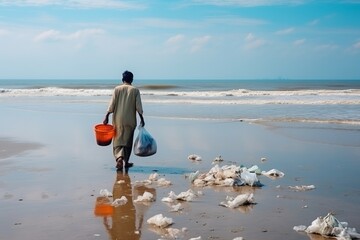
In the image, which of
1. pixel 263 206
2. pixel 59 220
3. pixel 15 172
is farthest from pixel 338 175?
pixel 15 172

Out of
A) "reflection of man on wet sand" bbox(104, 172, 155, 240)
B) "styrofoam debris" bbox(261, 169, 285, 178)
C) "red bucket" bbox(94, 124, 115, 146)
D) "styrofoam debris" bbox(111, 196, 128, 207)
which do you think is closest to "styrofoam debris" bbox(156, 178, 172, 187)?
"reflection of man on wet sand" bbox(104, 172, 155, 240)

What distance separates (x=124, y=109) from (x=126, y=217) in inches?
132

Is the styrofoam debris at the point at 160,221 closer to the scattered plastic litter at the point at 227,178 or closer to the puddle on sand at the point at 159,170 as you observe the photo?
the scattered plastic litter at the point at 227,178

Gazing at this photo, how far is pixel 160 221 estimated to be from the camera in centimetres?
520

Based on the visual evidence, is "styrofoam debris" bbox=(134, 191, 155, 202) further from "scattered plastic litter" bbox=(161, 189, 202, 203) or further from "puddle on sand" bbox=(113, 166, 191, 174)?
"puddle on sand" bbox=(113, 166, 191, 174)

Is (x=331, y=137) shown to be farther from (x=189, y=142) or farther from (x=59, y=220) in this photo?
(x=59, y=220)

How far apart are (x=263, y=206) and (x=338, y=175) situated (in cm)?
250

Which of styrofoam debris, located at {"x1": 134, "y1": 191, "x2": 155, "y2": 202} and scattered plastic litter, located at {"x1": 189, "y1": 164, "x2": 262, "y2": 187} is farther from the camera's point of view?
scattered plastic litter, located at {"x1": 189, "y1": 164, "x2": 262, "y2": 187}

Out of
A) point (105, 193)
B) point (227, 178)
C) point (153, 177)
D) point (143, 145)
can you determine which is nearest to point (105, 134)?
point (143, 145)

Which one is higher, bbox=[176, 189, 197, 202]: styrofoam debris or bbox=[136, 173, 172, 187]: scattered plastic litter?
bbox=[176, 189, 197, 202]: styrofoam debris

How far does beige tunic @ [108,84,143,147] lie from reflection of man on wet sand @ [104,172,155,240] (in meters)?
1.50

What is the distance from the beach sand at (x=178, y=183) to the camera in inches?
203

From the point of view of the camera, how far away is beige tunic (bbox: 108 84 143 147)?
28.2ft

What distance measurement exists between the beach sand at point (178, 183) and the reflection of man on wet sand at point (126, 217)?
0.04 ft
